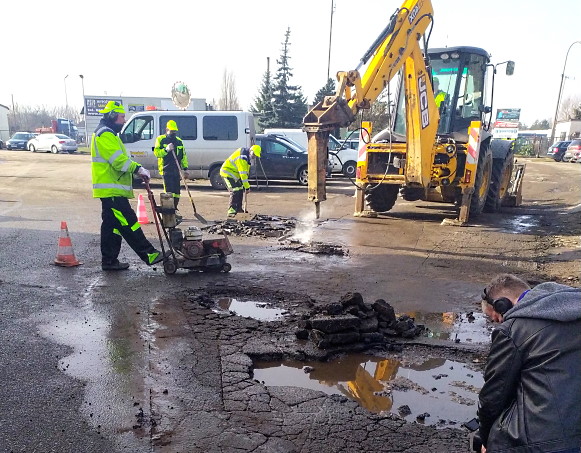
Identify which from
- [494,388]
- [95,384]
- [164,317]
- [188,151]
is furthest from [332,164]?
[494,388]

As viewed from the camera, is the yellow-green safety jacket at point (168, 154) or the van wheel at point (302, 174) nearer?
the yellow-green safety jacket at point (168, 154)

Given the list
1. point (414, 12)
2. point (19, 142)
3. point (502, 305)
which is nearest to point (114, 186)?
point (502, 305)

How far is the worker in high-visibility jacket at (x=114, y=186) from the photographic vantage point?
6.46 meters

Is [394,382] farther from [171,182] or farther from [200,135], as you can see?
[200,135]

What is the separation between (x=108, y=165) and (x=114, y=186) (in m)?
0.29

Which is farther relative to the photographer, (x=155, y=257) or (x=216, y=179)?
(x=216, y=179)

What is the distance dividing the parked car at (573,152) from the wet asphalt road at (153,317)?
27984 millimetres

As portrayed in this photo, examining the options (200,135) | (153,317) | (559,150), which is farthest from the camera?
(559,150)

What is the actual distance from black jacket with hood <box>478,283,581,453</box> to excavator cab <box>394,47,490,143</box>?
913 cm

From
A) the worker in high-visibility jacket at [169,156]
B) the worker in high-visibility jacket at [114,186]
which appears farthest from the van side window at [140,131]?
the worker in high-visibility jacket at [114,186]

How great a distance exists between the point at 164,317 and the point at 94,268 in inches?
90.2

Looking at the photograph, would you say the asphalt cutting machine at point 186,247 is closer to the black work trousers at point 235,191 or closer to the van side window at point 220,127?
the black work trousers at point 235,191

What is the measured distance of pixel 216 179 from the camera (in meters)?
16.4

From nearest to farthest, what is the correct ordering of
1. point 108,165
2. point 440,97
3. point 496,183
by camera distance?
point 108,165 < point 440,97 < point 496,183
